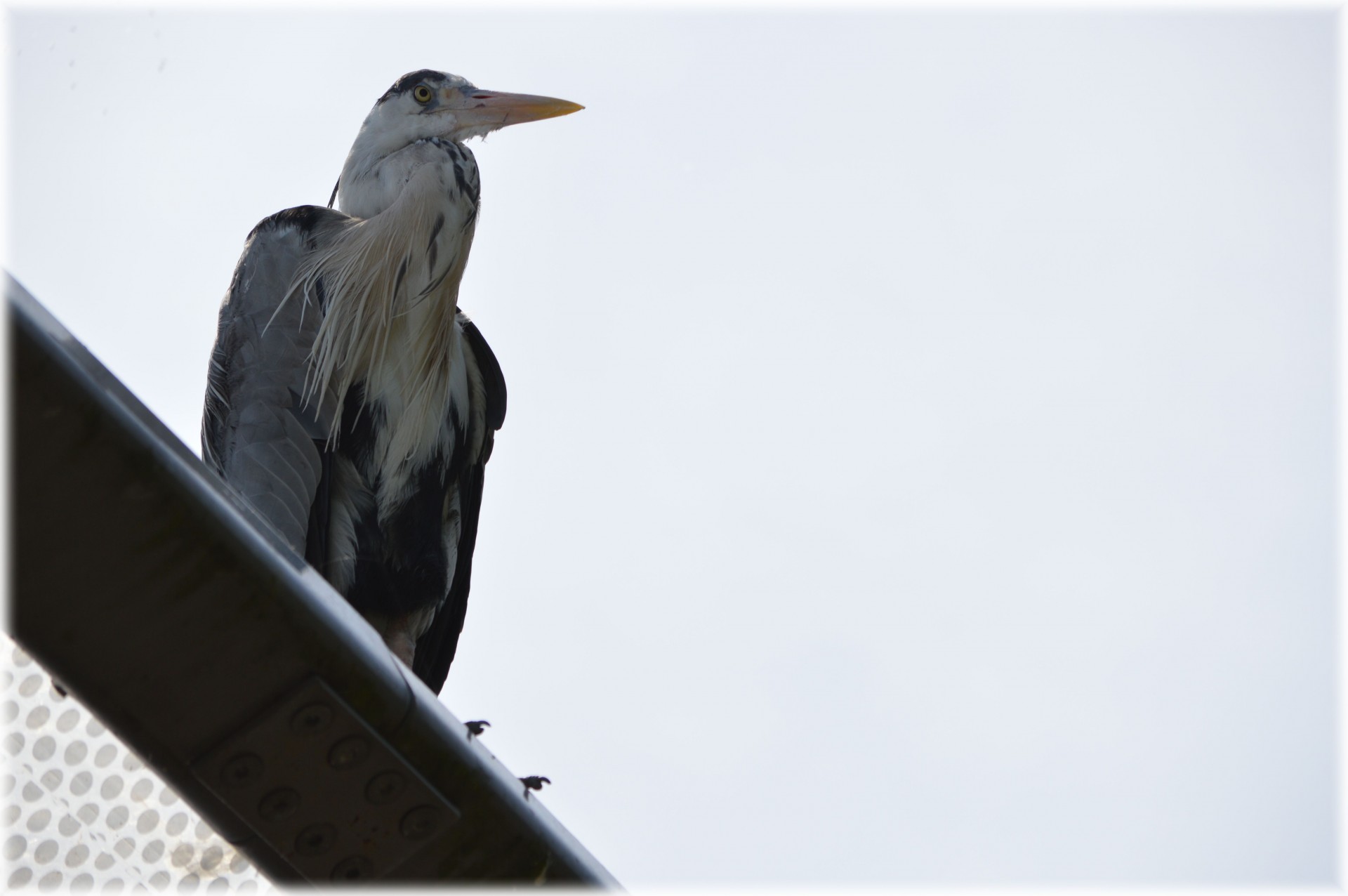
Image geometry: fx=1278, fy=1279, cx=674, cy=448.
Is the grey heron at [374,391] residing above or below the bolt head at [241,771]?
above

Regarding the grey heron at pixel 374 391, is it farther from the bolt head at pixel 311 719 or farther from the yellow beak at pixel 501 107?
the bolt head at pixel 311 719

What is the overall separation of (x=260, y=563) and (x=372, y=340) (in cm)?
252

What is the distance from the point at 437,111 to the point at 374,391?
1.08m

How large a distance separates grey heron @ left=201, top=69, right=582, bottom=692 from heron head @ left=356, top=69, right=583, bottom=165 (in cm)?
1

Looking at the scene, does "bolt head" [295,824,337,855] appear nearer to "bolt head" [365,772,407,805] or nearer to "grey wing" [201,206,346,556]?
"bolt head" [365,772,407,805]

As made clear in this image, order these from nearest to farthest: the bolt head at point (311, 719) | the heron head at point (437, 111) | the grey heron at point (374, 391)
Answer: the bolt head at point (311, 719)
the grey heron at point (374, 391)
the heron head at point (437, 111)

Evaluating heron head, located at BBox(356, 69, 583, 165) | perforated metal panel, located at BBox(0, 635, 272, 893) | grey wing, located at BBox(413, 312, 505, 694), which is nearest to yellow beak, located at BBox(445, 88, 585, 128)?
heron head, located at BBox(356, 69, 583, 165)

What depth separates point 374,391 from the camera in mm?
3529

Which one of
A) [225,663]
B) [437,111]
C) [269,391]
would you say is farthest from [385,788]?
[437,111]

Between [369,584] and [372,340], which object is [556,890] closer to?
[369,584]

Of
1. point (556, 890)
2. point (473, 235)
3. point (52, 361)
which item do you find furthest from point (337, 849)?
point (473, 235)

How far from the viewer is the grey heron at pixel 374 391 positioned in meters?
3.27

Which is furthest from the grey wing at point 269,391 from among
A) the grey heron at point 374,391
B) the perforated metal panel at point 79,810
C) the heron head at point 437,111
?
the perforated metal panel at point 79,810

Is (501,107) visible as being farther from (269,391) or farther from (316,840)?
(316,840)
